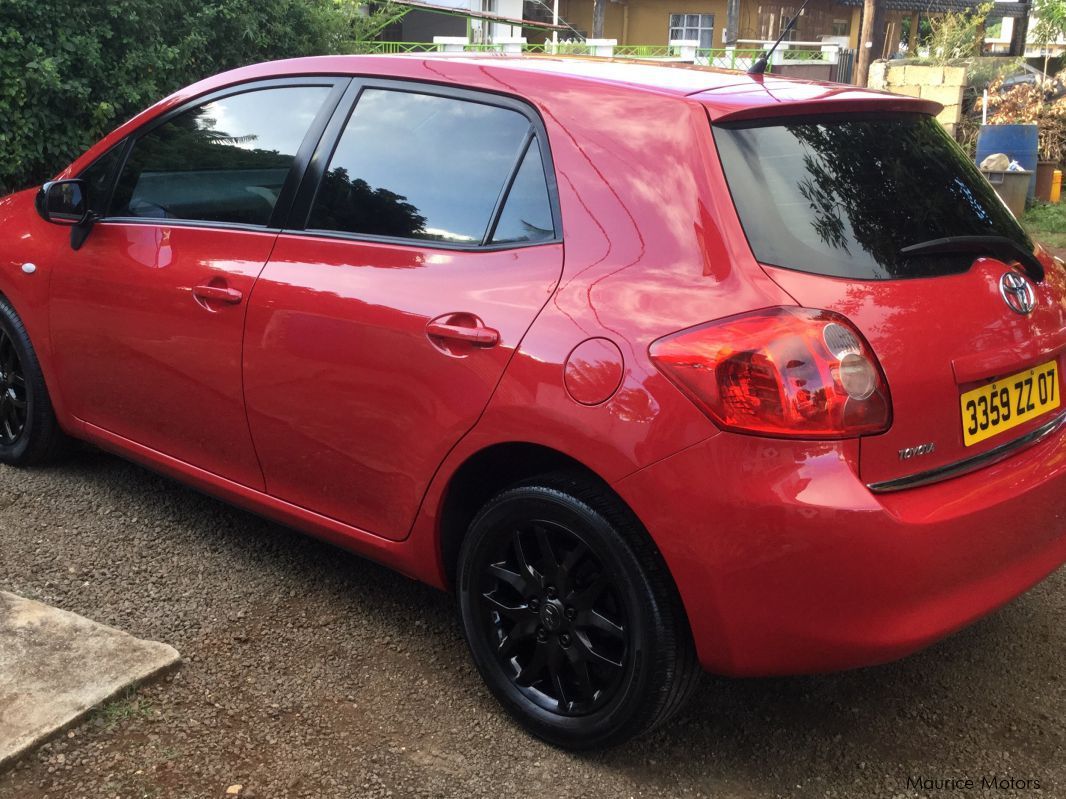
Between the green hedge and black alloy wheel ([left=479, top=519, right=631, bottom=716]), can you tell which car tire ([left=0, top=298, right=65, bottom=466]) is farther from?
the green hedge

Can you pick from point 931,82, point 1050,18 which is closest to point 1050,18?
point 1050,18

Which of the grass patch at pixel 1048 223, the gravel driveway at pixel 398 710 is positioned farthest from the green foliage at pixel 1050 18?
the gravel driveway at pixel 398 710

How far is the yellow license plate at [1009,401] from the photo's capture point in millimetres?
2354

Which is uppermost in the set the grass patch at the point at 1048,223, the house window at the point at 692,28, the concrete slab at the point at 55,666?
the house window at the point at 692,28

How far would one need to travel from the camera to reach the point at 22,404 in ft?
13.8

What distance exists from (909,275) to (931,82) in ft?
55.8

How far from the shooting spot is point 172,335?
332 centimetres

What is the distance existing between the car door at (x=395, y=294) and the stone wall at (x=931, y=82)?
51.5ft

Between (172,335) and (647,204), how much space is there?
66.2 inches

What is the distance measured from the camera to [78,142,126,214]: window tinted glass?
146 inches

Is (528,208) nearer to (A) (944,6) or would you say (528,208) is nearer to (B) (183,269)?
(B) (183,269)

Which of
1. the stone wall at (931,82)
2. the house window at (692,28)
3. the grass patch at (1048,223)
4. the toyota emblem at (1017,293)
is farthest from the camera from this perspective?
the house window at (692,28)

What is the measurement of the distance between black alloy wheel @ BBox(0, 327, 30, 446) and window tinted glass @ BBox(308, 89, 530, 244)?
185 cm

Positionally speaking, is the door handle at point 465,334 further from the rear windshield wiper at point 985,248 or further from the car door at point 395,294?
the rear windshield wiper at point 985,248
